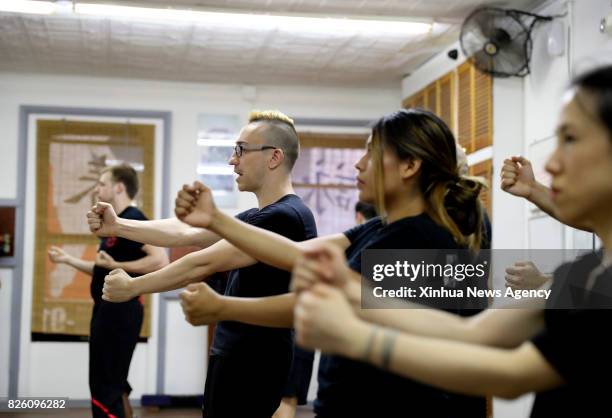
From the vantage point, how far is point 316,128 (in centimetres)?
863

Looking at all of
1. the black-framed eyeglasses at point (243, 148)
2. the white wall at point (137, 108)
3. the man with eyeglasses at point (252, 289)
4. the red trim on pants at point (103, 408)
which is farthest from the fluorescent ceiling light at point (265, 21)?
the man with eyeglasses at point (252, 289)

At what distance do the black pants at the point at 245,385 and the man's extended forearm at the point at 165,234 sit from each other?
1.66 feet

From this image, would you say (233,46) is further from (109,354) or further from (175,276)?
(175,276)

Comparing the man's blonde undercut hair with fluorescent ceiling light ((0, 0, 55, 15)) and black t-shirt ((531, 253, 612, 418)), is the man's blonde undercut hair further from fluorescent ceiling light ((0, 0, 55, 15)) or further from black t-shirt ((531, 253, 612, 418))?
fluorescent ceiling light ((0, 0, 55, 15))

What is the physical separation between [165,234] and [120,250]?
1.88 metres

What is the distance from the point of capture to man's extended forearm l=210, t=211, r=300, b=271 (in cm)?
189

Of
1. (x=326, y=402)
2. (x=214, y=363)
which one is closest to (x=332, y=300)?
(x=326, y=402)

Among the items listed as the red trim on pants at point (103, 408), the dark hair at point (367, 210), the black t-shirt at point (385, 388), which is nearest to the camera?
the black t-shirt at point (385, 388)

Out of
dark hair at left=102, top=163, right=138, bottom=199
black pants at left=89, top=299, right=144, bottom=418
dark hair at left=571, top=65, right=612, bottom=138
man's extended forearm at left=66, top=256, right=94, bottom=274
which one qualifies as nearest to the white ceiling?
dark hair at left=102, top=163, right=138, bottom=199

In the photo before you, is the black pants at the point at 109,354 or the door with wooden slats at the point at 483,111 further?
the door with wooden slats at the point at 483,111

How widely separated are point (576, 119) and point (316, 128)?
735 centimetres

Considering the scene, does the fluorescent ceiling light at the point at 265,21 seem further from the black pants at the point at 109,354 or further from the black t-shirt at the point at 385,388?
the black t-shirt at the point at 385,388

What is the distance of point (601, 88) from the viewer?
51.6 inches

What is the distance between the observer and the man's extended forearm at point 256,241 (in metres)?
1.89
